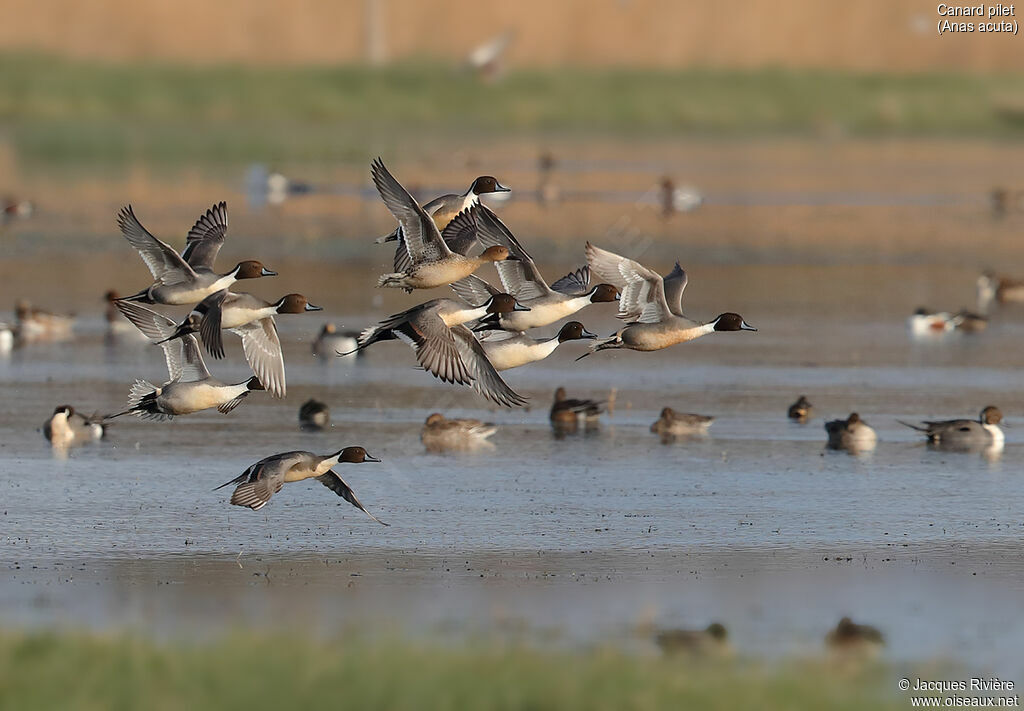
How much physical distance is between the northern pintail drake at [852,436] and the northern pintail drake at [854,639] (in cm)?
498

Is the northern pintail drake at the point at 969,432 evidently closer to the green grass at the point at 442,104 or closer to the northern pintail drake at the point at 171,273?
the northern pintail drake at the point at 171,273

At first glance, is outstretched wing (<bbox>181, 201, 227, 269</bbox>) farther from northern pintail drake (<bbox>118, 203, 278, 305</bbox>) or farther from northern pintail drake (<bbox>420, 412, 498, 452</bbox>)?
northern pintail drake (<bbox>420, 412, 498, 452</bbox>)

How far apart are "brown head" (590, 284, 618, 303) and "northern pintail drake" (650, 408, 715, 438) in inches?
126

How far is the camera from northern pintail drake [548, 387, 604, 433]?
14.5 metres

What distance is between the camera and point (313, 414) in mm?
14344

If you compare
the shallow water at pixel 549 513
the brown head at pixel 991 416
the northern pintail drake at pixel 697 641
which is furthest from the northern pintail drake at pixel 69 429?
the brown head at pixel 991 416

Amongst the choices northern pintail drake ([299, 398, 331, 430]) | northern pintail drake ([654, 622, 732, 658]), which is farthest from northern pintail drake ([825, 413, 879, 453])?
northern pintail drake ([654, 622, 732, 658])

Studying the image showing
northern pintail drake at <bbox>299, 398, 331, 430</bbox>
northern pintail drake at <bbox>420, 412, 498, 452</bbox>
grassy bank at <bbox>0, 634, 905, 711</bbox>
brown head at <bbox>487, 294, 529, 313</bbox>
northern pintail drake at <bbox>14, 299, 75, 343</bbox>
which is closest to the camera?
grassy bank at <bbox>0, 634, 905, 711</bbox>

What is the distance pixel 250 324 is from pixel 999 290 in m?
13.9

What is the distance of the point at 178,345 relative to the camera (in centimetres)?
1129

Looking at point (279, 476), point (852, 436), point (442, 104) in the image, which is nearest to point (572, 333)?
point (279, 476)

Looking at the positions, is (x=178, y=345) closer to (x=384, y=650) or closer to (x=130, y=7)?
(x=384, y=650)

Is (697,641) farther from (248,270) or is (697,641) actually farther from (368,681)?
(248,270)

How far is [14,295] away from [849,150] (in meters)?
25.8
